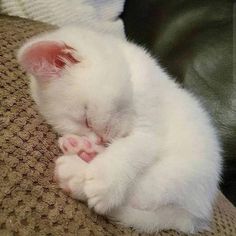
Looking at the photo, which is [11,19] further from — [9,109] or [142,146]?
[142,146]

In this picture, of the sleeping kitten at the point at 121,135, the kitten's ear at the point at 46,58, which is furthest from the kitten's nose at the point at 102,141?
the kitten's ear at the point at 46,58

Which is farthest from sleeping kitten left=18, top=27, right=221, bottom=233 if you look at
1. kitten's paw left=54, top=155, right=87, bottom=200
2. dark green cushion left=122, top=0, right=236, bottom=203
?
dark green cushion left=122, top=0, right=236, bottom=203

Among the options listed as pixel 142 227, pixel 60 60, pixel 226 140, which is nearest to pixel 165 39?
pixel 226 140

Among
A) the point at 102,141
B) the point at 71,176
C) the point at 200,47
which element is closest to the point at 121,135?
the point at 102,141

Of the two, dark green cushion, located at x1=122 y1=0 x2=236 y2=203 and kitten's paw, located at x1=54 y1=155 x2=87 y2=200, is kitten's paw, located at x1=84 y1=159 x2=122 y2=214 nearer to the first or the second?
kitten's paw, located at x1=54 y1=155 x2=87 y2=200

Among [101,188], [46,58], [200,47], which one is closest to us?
[101,188]

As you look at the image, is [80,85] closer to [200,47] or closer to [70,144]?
[70,144]

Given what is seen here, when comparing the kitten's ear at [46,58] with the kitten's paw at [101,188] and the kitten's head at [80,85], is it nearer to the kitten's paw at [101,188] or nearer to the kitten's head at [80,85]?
the kitten's head at [80,85]
